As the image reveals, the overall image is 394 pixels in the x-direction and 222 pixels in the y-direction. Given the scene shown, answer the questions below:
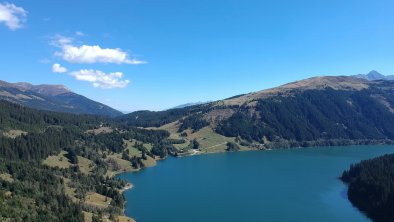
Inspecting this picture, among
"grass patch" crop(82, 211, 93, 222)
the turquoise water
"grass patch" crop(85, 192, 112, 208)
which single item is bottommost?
the turquoise water

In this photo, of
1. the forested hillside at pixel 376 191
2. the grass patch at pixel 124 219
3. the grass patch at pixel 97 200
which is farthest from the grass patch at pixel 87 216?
the forested hillside at pixel 376 191

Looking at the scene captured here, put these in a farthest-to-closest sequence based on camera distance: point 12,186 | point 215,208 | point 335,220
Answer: point 215,208, point 335,220, point 12,186

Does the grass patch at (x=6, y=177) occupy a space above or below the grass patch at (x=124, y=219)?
above

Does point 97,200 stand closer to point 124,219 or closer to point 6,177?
point 124,219

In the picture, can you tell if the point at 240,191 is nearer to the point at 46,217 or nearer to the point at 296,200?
the point at 296,200

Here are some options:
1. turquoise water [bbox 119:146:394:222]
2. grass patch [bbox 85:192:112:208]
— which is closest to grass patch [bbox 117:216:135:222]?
turquoise water [bbox 119:146:394:222]

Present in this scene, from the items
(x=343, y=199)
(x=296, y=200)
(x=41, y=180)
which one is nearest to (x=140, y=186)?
(x=41, y=180)

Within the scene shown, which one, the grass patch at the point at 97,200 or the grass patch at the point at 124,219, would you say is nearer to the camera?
the grass patch at the point at 124,219

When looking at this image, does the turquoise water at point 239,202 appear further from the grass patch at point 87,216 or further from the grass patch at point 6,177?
the grass patch at point 6,177

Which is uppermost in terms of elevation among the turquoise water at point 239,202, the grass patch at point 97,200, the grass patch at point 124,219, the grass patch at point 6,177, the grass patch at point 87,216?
the grass patch at point 6,177

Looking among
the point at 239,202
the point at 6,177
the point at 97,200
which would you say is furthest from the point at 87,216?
the point at 239,202

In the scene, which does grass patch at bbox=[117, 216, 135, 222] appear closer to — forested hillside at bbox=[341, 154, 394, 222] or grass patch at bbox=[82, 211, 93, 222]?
grass patch at bbox=[82, 211, 93, 222]
